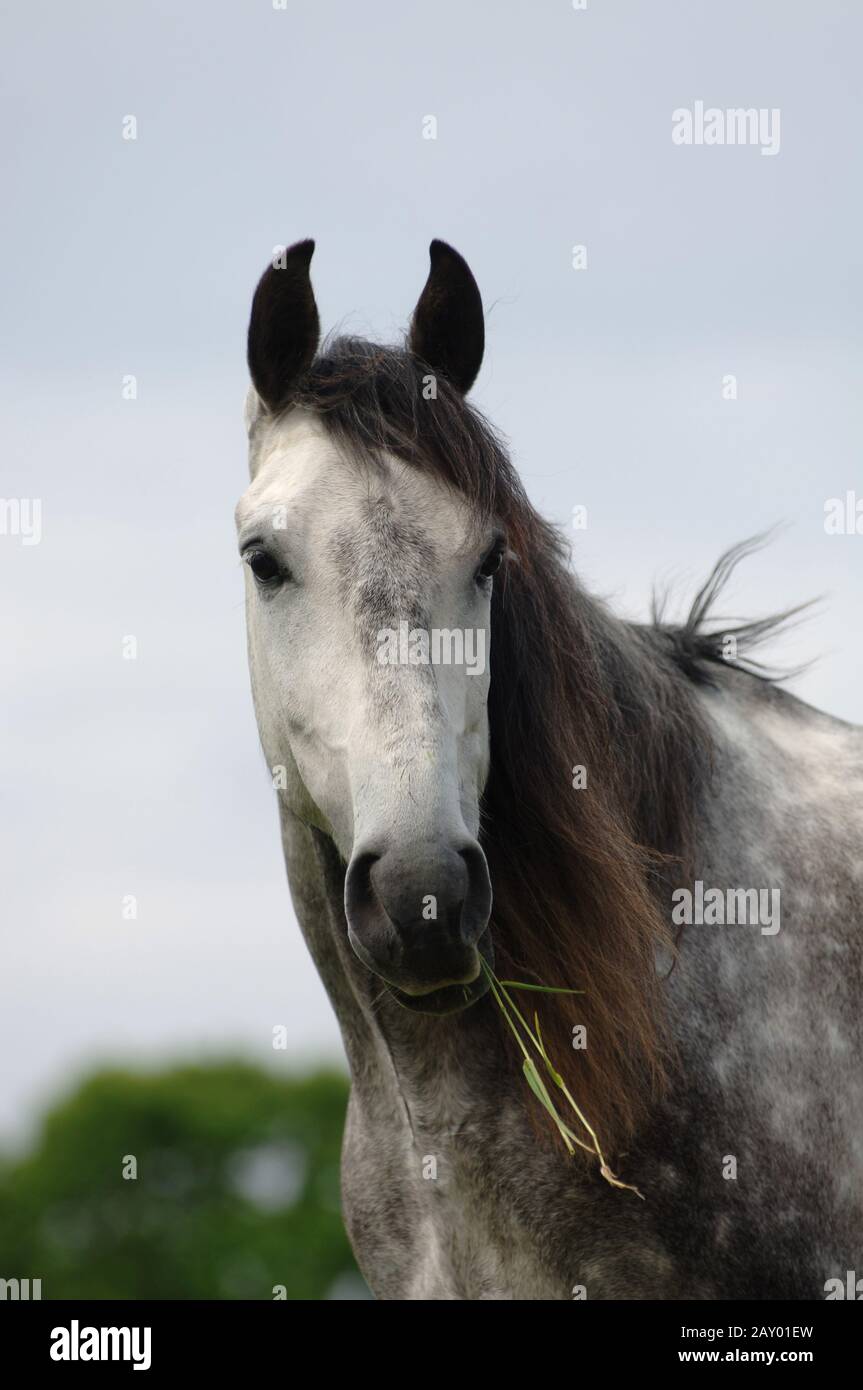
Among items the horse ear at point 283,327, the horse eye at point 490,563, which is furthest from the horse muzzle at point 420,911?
the horse ear at point 283,327

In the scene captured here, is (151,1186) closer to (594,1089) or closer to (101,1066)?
(101,1066)

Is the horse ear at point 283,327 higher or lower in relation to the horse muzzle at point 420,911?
higher

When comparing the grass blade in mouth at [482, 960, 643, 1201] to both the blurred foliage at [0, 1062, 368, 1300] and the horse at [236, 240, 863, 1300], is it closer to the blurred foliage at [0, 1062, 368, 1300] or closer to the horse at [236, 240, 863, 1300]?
the horse at [236, 240, 863, 1300]

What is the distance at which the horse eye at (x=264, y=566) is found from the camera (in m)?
4.53

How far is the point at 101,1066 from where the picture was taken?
37125 mm

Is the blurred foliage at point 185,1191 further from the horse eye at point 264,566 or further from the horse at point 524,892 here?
the horse eye at point 264,566

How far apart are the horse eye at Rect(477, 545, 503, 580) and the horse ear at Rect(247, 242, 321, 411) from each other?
94 centimetres

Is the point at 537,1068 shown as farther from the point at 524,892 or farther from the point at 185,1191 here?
the point at 185,1191

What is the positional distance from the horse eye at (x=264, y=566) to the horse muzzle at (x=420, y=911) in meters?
1.00

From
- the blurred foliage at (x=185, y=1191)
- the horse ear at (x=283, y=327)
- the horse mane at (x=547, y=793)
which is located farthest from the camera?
the blurred foliage at (x=185, y=1191)

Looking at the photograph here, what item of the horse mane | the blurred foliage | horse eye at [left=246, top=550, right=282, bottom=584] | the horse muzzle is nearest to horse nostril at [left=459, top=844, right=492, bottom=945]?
the horse muzzle

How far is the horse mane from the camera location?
183 inches
